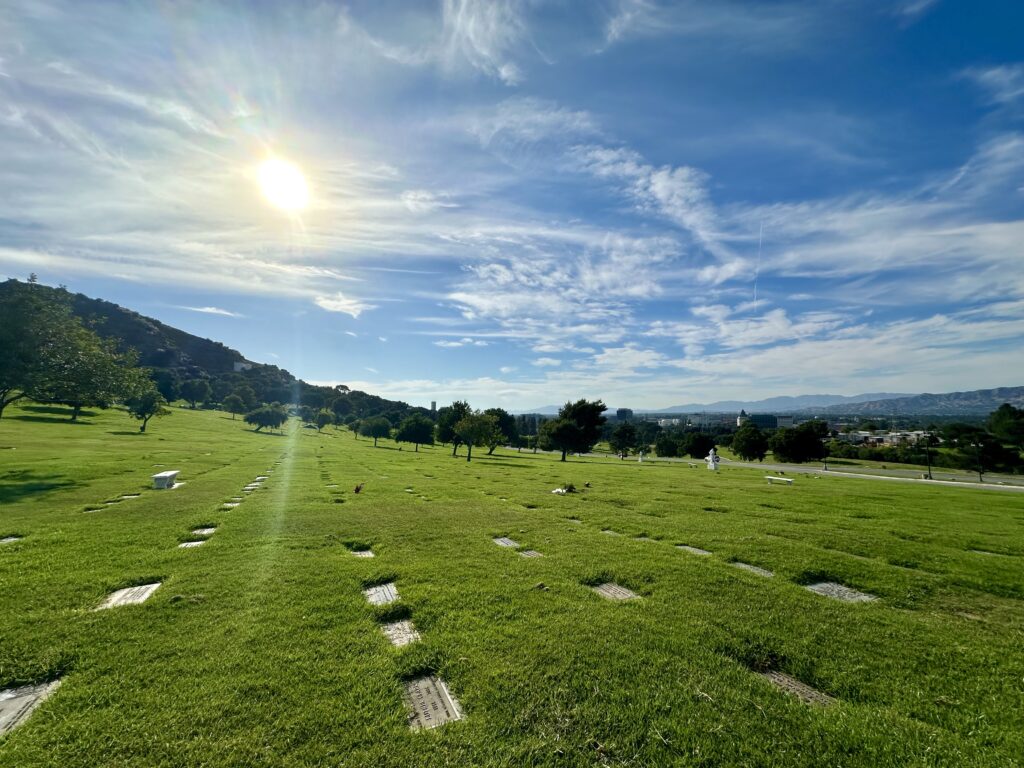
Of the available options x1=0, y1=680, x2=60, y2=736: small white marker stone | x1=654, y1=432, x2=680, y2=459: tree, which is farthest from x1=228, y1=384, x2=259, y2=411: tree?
x1=0, y1=680, x2=60, y2=736: small white marker stone

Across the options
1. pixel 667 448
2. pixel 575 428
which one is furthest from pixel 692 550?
pixel 667 448

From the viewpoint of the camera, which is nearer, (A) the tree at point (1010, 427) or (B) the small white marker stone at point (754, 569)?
(B) the small white marker stone at point (754, 569)

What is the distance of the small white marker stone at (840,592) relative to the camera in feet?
19.5

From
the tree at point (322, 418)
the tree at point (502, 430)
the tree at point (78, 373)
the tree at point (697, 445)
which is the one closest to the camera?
the tree at point (78, 373)

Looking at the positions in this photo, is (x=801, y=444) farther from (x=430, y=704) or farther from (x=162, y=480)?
(x=162, y=480)

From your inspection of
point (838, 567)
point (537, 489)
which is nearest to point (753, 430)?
point (537, 489)

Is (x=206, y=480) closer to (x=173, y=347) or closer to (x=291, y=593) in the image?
(x=291, y=593)

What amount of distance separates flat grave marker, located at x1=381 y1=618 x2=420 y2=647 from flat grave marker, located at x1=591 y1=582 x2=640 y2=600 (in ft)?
8.93

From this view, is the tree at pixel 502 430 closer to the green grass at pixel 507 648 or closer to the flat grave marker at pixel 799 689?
the green grass at pixel 507 648

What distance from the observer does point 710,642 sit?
4.40 metres

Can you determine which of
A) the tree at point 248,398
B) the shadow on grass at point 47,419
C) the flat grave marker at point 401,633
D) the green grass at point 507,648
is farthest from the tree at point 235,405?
the flat grave marker at point 401,633

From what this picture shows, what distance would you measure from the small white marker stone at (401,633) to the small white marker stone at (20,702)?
2.78m

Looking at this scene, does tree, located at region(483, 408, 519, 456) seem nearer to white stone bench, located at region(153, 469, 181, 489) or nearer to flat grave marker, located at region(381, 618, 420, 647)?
white stone bench, located at region(153, 469, 181, 489)

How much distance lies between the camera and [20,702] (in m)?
3.27
